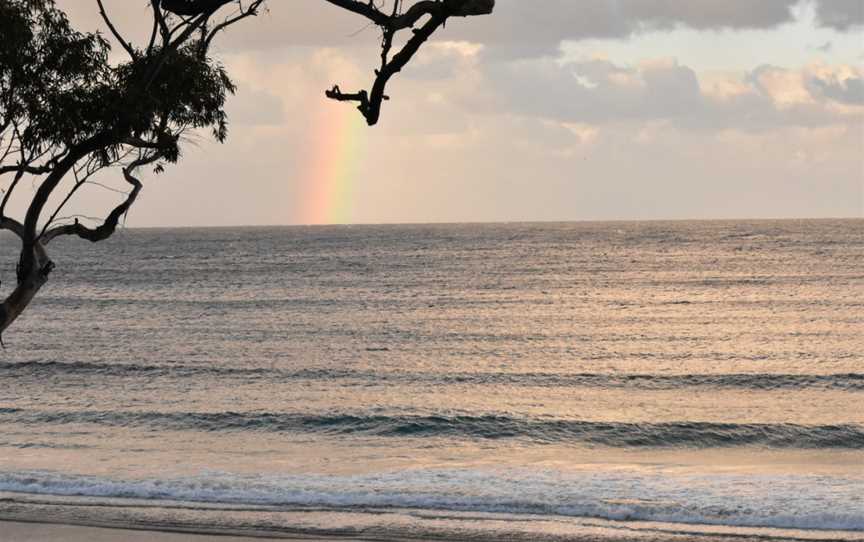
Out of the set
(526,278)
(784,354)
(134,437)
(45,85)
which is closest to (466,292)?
(526,278)


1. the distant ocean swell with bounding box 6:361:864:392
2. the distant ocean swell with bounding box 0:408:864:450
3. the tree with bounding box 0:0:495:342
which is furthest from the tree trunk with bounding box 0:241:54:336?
the distant ocean swell with bounding box 6:361:864:392

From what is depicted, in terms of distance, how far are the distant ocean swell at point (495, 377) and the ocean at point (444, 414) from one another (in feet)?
0.47

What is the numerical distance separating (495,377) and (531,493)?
16.1 meters

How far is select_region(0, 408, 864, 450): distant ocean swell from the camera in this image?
2306 cm

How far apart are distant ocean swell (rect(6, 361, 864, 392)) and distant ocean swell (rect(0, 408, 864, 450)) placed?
19.2 ft

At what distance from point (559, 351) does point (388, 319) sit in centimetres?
1384

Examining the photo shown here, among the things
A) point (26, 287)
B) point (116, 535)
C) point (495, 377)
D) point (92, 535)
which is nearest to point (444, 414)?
point (495, 377)

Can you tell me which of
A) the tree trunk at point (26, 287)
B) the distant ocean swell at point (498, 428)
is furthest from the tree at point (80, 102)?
the distant ocean swell at point (498, 428)

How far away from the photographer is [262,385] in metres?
30.8

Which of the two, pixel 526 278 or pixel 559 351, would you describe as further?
pixel 526 278

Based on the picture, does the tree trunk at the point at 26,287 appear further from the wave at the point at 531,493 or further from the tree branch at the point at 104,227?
the wave at the point at 531,493

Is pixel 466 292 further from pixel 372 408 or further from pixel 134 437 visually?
pixel 134 437

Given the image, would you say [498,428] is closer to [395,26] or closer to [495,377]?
[495,377]

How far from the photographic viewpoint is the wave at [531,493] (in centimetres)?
1452
